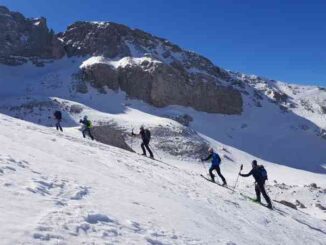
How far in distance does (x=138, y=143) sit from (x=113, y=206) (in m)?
37.7

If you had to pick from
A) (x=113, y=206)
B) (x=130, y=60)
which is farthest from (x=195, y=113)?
(x=113, y=206)

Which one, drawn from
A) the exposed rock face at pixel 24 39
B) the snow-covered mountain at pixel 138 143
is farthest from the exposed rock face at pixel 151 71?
the exposed rock face at pixel 24 39

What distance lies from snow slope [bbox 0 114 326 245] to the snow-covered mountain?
5 centimetres

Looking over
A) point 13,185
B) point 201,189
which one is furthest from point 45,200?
point 201,189

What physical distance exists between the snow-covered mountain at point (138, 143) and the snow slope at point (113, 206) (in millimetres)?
48

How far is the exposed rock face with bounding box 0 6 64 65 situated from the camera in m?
73.3

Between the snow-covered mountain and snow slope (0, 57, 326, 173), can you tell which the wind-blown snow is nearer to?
snow slope (0, 57, 326, 173)

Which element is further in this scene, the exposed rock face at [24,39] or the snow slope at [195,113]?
the exposed rock face at [24,39]

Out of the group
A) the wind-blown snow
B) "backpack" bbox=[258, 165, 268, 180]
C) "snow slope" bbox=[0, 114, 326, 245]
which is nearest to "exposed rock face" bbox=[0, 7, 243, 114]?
the wind-blown snow

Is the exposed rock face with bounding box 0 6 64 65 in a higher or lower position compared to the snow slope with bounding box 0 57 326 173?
higher

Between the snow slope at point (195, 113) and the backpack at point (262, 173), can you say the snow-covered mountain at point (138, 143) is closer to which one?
the snow slope at point (195, 113)

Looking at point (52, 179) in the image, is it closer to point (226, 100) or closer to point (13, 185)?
point (13, 185)

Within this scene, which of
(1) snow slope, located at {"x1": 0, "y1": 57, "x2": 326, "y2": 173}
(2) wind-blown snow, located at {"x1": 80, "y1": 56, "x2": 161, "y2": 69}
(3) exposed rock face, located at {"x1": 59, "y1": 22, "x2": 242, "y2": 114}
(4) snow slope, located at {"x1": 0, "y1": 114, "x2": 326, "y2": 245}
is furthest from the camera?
(2) wind-blown snow, located at {"x1": 80, "y1": 56, "x2": 161, "y2": 69}

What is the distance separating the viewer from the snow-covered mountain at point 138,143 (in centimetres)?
998
